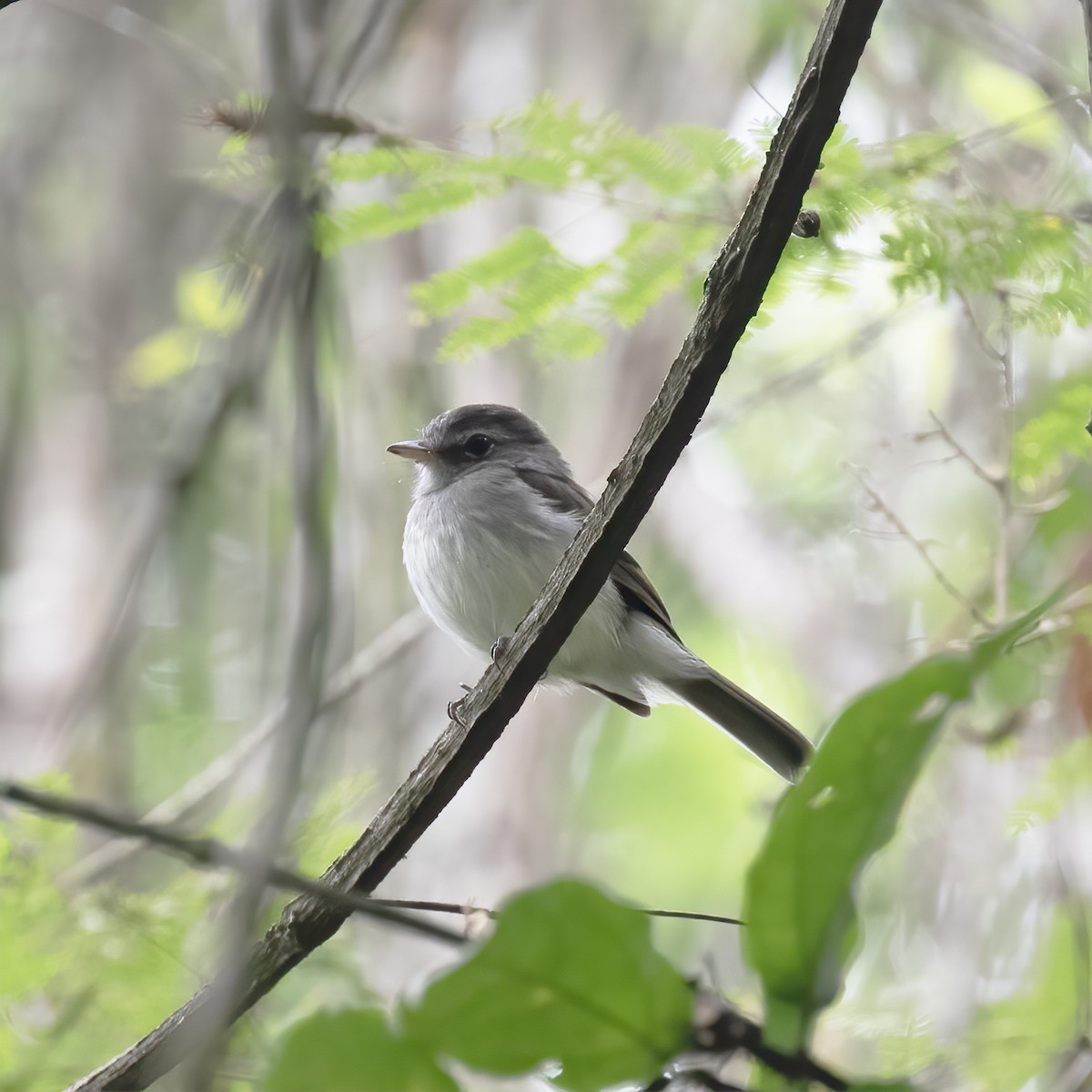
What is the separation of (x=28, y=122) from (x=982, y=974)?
672 cm

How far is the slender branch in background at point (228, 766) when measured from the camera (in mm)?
2799

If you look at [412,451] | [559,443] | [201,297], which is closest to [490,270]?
[412,451]

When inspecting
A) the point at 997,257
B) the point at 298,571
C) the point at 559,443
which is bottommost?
the point at 298,571

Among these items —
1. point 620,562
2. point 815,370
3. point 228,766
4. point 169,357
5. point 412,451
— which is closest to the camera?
point 228,766

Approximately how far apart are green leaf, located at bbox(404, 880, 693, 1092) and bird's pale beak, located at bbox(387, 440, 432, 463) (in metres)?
3.75

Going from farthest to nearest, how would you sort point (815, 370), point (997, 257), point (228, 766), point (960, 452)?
point (815, 370), point (228, 766), point (960, 452), point (997, 257)

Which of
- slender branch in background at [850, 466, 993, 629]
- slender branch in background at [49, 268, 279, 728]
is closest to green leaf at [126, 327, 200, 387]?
slender branch in background at [850, 466, 993, 629]

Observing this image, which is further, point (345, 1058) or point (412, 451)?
point (412, 451)

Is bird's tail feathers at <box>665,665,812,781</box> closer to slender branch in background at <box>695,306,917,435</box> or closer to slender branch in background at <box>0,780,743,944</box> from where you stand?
slender branch in background at <box>695,306,917,435</box>

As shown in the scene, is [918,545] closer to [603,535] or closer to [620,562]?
[620,562]

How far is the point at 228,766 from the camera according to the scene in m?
3.51

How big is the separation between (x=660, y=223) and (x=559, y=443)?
388cm

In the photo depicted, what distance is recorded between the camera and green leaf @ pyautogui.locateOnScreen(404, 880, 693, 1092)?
2.45 ft

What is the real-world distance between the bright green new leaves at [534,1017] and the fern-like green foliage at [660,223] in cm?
206
